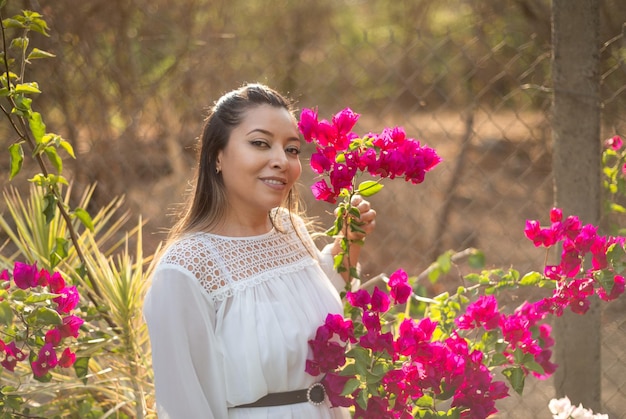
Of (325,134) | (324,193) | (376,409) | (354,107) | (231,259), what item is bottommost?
(376,409)

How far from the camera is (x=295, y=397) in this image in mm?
1913

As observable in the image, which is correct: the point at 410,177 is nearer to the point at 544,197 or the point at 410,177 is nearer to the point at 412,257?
the point at 412,257

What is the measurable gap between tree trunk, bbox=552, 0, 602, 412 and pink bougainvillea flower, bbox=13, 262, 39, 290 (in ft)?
5.03

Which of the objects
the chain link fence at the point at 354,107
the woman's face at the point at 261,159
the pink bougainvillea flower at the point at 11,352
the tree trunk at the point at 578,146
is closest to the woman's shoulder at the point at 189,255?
the woman's face at the point at 261,159

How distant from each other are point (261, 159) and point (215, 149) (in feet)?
0.49

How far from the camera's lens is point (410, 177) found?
1718 mm

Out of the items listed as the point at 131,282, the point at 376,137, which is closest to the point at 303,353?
the point at 376,137

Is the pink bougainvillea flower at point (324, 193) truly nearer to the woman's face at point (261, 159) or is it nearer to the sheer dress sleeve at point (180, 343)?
the woman's face at point (261, 159)

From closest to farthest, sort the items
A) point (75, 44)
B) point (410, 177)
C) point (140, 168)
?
point (410, 177) < point (75, 44) < point (140, 168)

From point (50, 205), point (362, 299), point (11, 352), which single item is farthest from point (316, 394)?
point (50, 205)

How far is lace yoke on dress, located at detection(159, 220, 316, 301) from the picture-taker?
6.04ft

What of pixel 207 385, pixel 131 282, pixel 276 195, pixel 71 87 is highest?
pixel 71 87

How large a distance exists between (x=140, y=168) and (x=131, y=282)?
1.78m

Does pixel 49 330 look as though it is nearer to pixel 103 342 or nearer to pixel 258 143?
A: pixel 103 342
